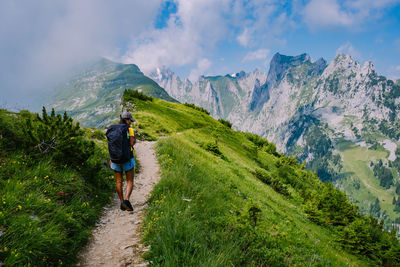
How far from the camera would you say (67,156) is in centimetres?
755

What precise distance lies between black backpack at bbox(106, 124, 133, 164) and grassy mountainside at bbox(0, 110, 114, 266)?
1297 mm

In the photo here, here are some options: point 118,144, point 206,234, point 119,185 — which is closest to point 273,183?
point 119,185

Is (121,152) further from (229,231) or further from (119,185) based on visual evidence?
(229,231)

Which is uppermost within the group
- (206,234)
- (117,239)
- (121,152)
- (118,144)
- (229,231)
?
(118,144)

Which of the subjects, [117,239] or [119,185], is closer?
[117,239]

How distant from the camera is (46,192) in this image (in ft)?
18.8

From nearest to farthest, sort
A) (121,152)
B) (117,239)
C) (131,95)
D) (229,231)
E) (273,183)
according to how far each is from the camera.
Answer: (117,239), (229,231), (121,152), (273,183), (131,95)

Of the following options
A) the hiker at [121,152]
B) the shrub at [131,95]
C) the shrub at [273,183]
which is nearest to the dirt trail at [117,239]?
the hiker at [121,152]

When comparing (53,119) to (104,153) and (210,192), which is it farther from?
(210,192)

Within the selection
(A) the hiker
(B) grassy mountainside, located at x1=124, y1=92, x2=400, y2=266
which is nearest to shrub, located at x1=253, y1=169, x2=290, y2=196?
(B) grassy mountainside, located at x1=124, y1=92, x2=400, y2=266

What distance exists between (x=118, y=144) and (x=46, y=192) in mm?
2646

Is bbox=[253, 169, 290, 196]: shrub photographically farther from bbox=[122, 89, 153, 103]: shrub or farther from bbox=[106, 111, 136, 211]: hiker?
bbox=[122, 89, 153, 103]: shrub

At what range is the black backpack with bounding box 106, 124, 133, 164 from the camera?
7.66 meters

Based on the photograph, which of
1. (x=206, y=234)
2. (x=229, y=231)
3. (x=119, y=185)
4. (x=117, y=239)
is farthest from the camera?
(x=119, y=185)
